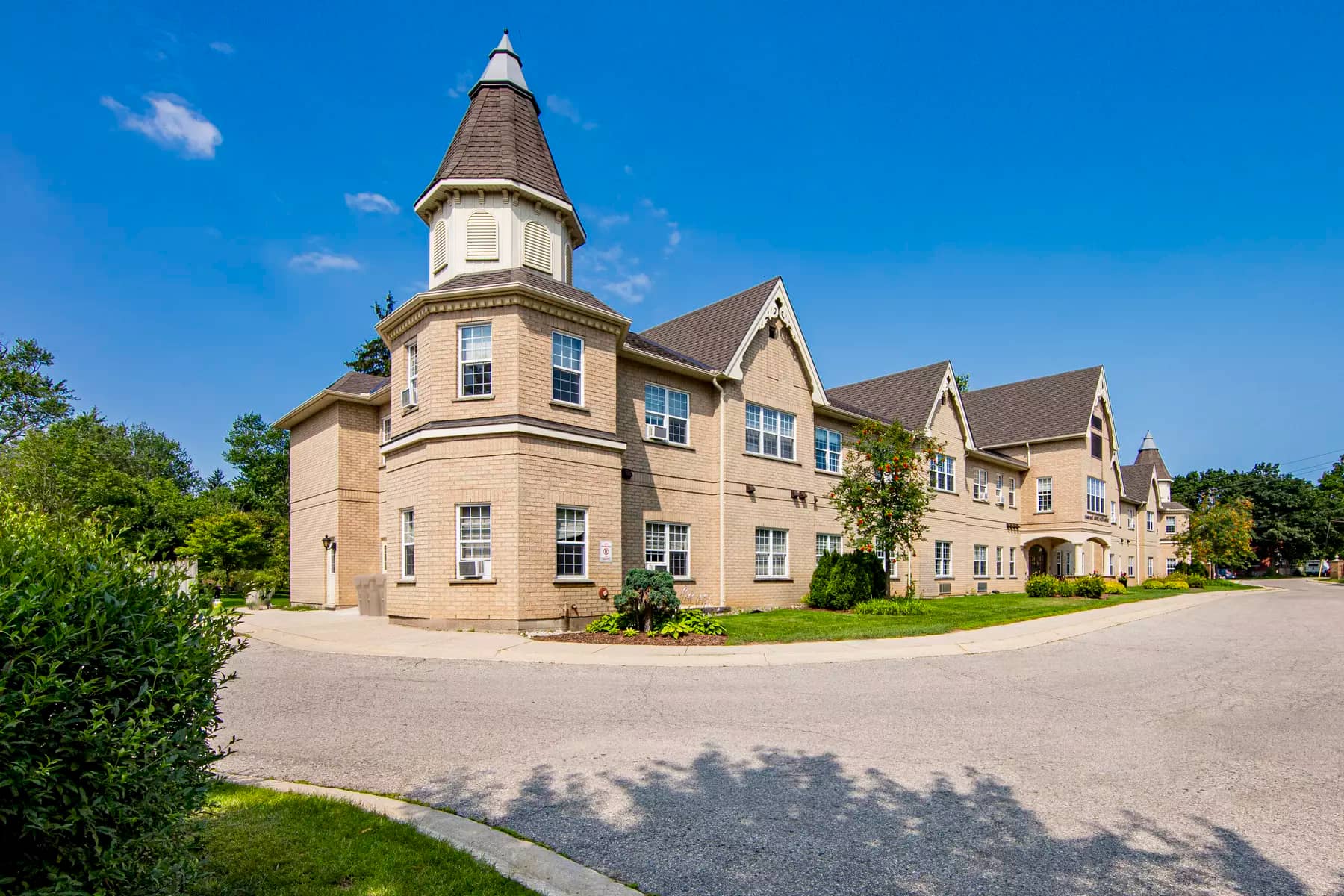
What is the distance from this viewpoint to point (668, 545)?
70.2 feet

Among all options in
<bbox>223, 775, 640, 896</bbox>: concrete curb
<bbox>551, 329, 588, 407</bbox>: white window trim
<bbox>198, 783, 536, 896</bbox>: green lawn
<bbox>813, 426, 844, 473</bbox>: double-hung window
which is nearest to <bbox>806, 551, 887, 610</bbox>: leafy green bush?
<bbox>813, 426, 844, 473</bbox>: double-hung window

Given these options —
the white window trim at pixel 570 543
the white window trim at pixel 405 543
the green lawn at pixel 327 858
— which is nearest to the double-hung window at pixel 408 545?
the white window trim at pixel 405 543

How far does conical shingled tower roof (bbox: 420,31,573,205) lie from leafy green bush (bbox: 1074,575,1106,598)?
26.8 metres

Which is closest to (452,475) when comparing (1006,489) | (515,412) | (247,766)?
(515,412)

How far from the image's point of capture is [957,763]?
6.78 m

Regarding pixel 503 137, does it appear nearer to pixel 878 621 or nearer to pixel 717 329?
pixel 717 329

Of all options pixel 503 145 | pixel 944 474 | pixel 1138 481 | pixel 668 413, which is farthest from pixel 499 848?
pixel 1138 481

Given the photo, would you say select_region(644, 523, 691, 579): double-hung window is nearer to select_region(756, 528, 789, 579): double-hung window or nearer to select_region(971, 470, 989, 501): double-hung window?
select_region(756, 528, 789, 579): double-hung window

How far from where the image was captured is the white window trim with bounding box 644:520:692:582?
20.8 m

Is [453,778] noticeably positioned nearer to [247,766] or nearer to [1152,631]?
[247,766]

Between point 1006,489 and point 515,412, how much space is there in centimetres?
3319

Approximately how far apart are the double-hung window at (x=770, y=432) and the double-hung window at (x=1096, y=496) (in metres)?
24.4

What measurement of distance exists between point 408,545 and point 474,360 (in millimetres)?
5095

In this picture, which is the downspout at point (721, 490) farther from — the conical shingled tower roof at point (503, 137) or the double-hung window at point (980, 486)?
the double-hung window at point (980, 486)
